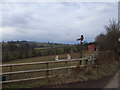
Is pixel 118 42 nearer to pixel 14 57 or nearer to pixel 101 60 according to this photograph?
pixel 101 60

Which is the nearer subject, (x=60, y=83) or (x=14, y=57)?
(x=60, y=83)

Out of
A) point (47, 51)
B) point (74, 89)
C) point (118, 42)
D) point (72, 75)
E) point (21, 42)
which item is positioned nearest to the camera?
point (74, 89)

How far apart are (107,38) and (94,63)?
12.0m

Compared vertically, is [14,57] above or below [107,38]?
below

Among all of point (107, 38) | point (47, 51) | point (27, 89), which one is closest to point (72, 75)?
point (27, 89)

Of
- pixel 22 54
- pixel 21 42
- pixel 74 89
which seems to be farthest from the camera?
pixel 22 54

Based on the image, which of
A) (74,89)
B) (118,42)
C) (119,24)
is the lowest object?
(74,89)

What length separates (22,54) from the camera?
4150cm

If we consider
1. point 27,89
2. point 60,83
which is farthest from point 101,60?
point 27,89

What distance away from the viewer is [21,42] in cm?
3148

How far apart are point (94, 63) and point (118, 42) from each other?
1227cm

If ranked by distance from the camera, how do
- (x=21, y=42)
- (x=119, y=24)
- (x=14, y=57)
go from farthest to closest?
1. (x=14, y=57)
2. (x=21, y=42)
3. (x=119, y=24)

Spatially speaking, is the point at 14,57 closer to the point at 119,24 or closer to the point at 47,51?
the point at 47,51

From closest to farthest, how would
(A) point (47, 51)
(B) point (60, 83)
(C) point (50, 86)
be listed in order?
(C) point (50, 86)
(B) point (60, 83)
(A) point (47, 51)
